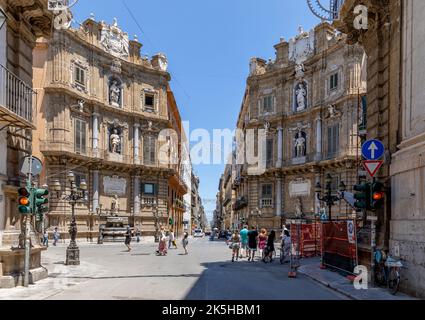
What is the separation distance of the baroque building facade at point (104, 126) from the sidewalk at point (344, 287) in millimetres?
20949

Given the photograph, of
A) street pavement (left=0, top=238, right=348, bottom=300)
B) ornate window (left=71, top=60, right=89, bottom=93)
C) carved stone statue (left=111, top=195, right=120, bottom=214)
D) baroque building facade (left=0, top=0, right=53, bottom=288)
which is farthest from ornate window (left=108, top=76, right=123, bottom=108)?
baroque building facade (left=0, top=0, right=53, bottom=288)

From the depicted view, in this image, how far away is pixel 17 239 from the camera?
35.4 feet

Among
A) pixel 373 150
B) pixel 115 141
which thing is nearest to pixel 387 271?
pixel 373 150

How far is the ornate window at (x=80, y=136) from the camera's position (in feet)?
111

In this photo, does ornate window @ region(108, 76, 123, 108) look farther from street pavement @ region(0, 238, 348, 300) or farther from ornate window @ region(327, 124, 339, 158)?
street pavement @ region(0, 238, 348, 300)

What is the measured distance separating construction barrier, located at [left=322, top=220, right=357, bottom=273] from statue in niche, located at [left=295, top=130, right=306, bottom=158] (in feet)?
74.4

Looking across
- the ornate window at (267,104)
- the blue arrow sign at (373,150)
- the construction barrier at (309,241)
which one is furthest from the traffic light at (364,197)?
the ornate window at (267,104)

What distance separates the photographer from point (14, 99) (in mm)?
10711

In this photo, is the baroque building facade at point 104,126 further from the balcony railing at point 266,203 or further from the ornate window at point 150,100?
the balcony railing at point 266,203

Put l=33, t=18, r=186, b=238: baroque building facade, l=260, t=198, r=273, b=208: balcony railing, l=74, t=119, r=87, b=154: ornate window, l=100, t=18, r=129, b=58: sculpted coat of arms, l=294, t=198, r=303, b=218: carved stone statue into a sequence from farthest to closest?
l=260, t=198, r=273, b=208: balcony railing
l=100, t=18, r=129, b=58: sculpted coat of arms
l=294, t=198, r=303, b=218: carved stone statue
l=74, t=119, r=87, b=154: ornate window
l=33, t=18, r=186, b=238: baroque building facade

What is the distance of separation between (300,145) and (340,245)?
83.1ft

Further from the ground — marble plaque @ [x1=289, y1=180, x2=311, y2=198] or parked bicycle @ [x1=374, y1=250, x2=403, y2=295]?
marble plaque @ [x1=289, y1=180, x2=311, y2=198]

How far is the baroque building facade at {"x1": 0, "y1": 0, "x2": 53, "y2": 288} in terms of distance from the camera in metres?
10.1
